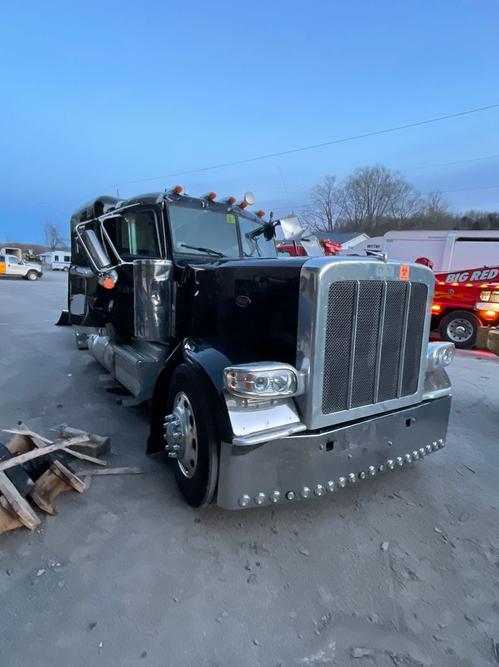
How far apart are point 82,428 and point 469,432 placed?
3.95m

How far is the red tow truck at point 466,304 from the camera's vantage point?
9758mm

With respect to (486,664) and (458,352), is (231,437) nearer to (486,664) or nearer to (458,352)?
(486,664)

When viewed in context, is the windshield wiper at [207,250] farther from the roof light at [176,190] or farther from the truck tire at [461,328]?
the truck tire at [461,328]

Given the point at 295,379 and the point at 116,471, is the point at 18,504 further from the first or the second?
the point at 295,379

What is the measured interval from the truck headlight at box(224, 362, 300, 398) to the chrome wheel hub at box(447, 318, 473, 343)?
29.6ft

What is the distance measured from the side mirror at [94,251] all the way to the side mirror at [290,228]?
1.90 m

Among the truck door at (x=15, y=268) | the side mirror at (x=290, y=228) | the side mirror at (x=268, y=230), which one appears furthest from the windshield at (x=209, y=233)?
the truck door at (x=15, y=268)

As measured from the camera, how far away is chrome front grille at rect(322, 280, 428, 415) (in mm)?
2570

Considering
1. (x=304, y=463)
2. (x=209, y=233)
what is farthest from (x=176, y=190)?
(x=304, y=463)

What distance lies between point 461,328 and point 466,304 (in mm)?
575

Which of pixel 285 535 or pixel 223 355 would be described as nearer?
pixel 285 535

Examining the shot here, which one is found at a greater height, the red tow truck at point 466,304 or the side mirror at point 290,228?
the side mirror at point 290,228

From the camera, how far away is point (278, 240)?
16.8 feet

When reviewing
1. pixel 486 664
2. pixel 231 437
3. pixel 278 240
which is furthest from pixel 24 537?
pixel 278 240
